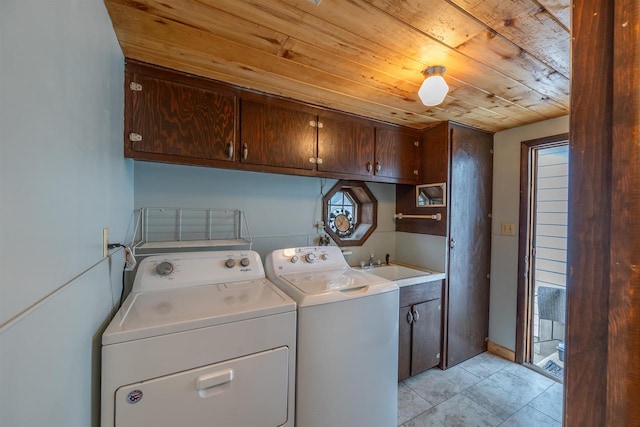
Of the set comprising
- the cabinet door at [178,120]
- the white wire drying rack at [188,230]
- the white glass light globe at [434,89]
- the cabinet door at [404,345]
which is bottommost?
the cabinet door at [404,345]

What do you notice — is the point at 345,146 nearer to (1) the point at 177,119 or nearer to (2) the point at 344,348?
(1) the point at 177,119

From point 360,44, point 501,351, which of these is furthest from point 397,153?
point 501,351

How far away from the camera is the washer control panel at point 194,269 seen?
Answer: 1.43 metres

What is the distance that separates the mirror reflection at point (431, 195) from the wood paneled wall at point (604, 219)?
189cm

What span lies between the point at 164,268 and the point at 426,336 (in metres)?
2.01

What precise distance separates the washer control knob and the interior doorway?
9.19 feet

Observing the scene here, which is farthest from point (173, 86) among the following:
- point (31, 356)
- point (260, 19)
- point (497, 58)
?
point (497, 58)

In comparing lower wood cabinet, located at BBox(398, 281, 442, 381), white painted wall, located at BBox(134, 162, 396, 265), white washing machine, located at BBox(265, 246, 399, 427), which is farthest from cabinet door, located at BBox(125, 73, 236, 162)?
lower wood cabinet, located at BBox(398, 281, 442, 381)

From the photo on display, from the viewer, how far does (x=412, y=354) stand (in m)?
2.11

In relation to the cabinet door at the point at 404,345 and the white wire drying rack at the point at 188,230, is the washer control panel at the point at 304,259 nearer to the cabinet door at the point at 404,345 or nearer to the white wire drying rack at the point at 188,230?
the white wire drying rack at the point at 188,230

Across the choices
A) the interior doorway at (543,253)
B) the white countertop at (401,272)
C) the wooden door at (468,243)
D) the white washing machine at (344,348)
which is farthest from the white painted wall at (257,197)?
the interior doorway at (543,253)

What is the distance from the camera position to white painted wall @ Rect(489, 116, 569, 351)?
2418mm

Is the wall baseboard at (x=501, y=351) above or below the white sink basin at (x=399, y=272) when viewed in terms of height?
below

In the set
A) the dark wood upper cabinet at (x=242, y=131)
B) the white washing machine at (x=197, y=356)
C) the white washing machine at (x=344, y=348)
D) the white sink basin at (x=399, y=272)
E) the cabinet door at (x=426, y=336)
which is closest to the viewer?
the white washing machine at (x=197, y=356)
